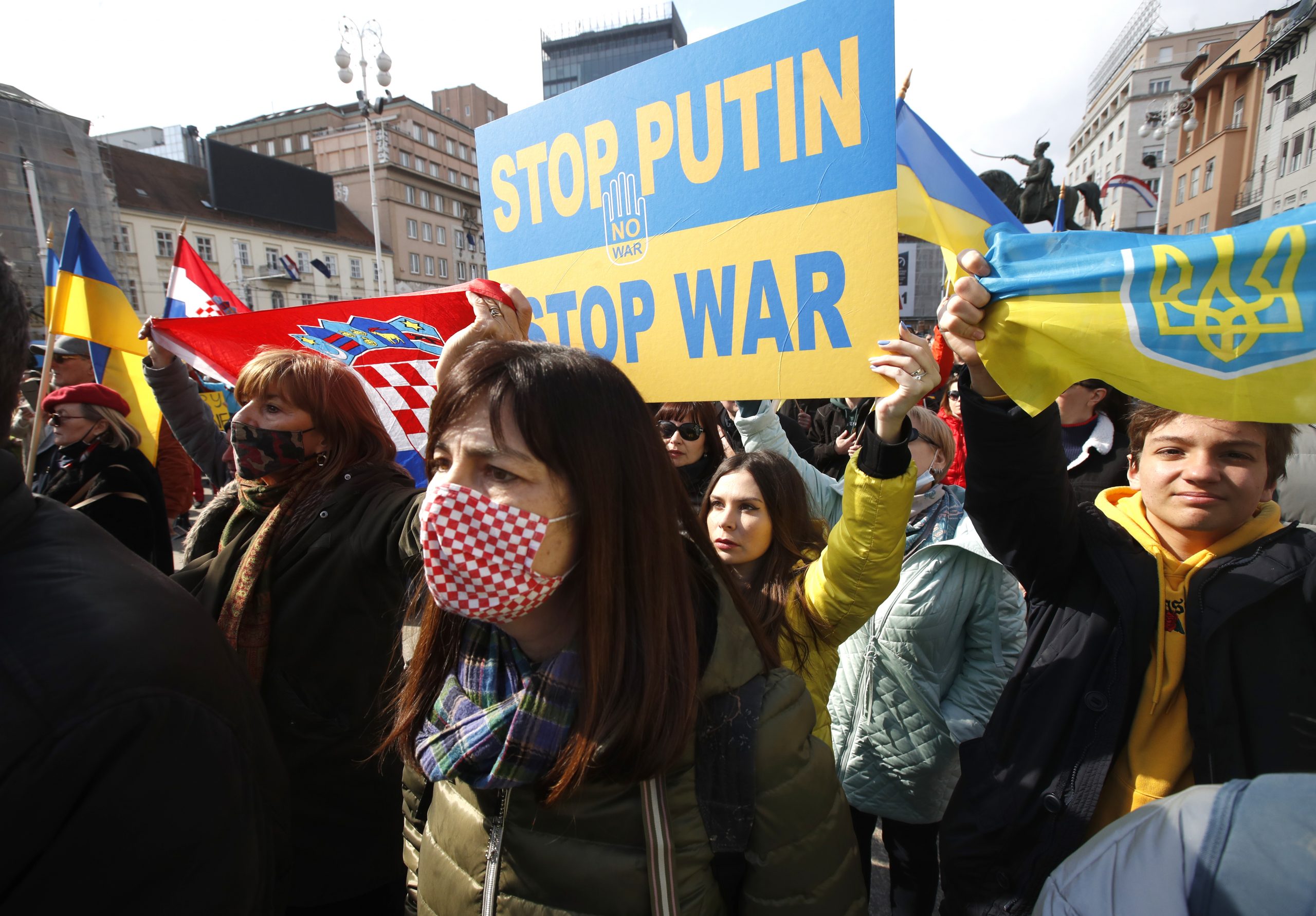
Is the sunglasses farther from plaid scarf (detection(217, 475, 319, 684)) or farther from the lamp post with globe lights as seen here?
the lamp post with globe lights

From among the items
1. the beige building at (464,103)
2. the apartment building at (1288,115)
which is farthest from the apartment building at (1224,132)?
the beige building at (464,103)

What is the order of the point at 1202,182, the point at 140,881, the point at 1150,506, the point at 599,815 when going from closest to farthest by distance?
the point at 140,881
the point at 599,815
the point at 1150,506
the point at 1202,182

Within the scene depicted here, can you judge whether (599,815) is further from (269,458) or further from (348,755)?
(269,458)

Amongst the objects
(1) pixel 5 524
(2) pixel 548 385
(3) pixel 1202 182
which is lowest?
(1) pixel 5 524

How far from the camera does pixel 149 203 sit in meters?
39.1

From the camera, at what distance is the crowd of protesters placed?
0.81m

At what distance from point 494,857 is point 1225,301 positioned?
176 cm

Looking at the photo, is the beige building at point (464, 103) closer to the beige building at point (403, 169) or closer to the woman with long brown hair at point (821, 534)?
the beige building at point (403, 169)

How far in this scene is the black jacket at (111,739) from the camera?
77 centimetres

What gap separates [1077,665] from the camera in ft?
5.02

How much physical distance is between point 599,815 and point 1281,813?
2.97 feet

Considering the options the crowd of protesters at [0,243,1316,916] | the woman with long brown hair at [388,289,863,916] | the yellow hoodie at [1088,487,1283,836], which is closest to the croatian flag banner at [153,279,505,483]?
the crowd of protesters at [0,243,1316,916]

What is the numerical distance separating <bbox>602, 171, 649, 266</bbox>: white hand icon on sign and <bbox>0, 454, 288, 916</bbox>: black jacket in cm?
141

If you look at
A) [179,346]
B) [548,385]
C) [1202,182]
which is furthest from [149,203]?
[1202,182]
